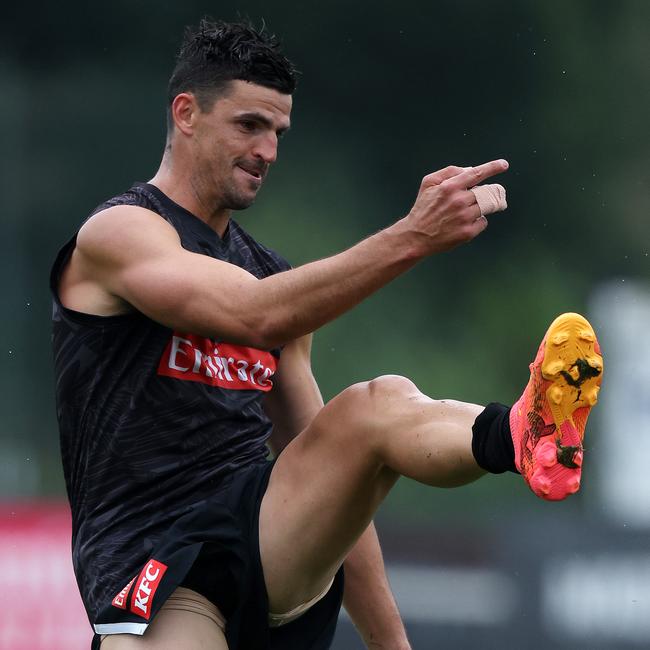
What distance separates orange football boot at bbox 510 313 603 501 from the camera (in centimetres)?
243

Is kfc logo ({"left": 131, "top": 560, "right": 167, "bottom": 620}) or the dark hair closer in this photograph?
kfc logo ({"left": 131, "top": 560, "right": 167, "bottom": 620})

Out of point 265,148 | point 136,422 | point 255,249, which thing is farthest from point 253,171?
point 136,422

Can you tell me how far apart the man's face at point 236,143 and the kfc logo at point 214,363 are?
32 centimetres

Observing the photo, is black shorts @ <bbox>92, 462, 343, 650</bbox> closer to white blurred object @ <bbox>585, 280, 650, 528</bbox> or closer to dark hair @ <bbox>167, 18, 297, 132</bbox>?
dark hair @ <bbox>167, 18, 297, 132</bbox>

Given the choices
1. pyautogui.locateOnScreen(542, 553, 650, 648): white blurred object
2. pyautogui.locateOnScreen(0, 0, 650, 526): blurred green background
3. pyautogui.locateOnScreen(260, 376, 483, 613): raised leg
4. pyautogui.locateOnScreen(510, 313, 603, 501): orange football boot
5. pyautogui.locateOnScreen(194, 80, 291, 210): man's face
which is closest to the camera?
pyautogui.locateOnScreen(510, 313, 603, 501): orange football boot

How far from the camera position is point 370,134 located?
5.78m

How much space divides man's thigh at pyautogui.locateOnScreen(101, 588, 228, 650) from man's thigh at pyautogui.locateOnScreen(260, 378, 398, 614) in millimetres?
159

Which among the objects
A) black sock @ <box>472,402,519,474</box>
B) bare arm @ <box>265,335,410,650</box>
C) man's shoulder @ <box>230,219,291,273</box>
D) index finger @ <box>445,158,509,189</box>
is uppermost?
index finger @ <box>445,158,509,189</box>

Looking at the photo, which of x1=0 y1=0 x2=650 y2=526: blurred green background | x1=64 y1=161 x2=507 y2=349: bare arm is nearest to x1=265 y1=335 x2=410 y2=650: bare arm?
x1=64 y1=161 x2=507 y2=349: bare arm

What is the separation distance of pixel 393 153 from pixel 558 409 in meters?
3.42

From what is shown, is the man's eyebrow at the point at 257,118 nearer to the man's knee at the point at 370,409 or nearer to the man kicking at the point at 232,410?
the man kicking at the point at 232,410

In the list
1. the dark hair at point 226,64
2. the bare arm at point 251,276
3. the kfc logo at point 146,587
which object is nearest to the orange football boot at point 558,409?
the bare arm at point 251,276

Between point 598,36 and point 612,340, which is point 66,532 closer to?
point 612,340

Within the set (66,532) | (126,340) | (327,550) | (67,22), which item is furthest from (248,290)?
(67,22)
